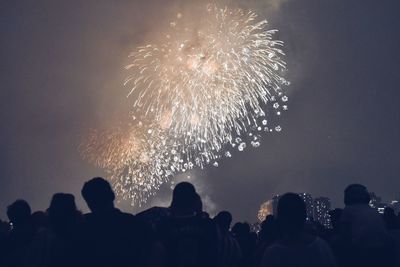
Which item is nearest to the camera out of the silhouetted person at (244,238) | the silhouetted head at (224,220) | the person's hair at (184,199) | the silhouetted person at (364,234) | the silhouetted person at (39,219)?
the person's hair at (184,199)

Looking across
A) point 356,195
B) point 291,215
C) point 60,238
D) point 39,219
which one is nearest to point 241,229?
point 356,195

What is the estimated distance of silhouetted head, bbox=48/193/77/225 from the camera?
22.8ft

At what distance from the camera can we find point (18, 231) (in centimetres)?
774

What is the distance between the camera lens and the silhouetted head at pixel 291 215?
226 inches

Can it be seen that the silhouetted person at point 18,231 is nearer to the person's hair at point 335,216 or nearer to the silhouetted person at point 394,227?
the person's hair at point 335,216

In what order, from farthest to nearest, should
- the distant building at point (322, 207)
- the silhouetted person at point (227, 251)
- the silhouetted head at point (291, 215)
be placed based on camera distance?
the distant building at point (322, 207)
the silhouetted person at point (227, 251)
the silhouetted head at point (291, 215)

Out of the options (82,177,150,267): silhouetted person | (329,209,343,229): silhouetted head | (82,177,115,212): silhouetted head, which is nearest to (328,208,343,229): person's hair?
(329,209,343,229): silhouetted head

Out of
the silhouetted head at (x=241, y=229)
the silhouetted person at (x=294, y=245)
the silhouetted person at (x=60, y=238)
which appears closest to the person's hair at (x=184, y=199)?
the silhouetted person at (x=60, y=238)

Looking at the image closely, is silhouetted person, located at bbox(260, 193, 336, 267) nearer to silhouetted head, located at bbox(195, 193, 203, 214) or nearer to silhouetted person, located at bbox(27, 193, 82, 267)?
silhouetted head, located at bbox(195, 193, 203, 214)

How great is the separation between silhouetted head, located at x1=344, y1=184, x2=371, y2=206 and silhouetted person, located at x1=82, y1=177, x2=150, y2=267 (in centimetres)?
350

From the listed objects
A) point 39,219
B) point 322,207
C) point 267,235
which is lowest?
point 267,235

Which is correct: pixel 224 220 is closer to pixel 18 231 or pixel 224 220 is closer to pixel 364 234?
pixel 364 234

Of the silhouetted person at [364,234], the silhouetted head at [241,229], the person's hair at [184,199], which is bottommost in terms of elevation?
the silhouetted person at [364,234]

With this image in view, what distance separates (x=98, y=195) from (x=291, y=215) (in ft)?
8.18
